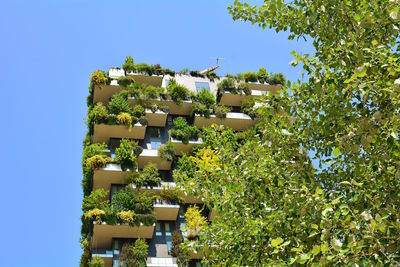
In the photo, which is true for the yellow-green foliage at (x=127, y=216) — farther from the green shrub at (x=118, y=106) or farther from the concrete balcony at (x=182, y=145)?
the green shrub at (x=118, y=106)

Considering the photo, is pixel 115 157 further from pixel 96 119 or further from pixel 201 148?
pixel 201 148

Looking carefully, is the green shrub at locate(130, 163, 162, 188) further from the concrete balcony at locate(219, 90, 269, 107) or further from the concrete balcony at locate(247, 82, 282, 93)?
the concrete balcony at locate(247, 82, 282, 93)

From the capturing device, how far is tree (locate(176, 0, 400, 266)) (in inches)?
261

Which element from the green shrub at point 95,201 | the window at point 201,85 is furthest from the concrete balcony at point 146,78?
the green shrub at point 95,201

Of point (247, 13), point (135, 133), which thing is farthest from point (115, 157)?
point (247, 13)

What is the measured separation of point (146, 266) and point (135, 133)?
1141 centimetres

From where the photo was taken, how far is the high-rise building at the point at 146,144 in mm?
32281

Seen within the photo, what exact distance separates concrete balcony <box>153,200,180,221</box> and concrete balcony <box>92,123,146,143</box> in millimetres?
6611

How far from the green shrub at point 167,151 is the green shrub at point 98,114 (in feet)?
16.0

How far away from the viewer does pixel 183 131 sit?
38375 mm

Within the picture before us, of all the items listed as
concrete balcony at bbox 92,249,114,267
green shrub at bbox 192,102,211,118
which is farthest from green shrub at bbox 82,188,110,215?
green shrub at bbox 192,102,211,118

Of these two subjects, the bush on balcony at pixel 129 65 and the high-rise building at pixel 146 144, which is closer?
the high-rise building at pixel 146 144

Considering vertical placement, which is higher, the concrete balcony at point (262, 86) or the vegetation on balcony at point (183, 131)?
the concrete balcony at point (262, 86)

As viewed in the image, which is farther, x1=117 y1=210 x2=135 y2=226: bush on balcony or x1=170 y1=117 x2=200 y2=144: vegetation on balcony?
x1=170 y1=117 x2=200 y2=144: vegetation on balcony
